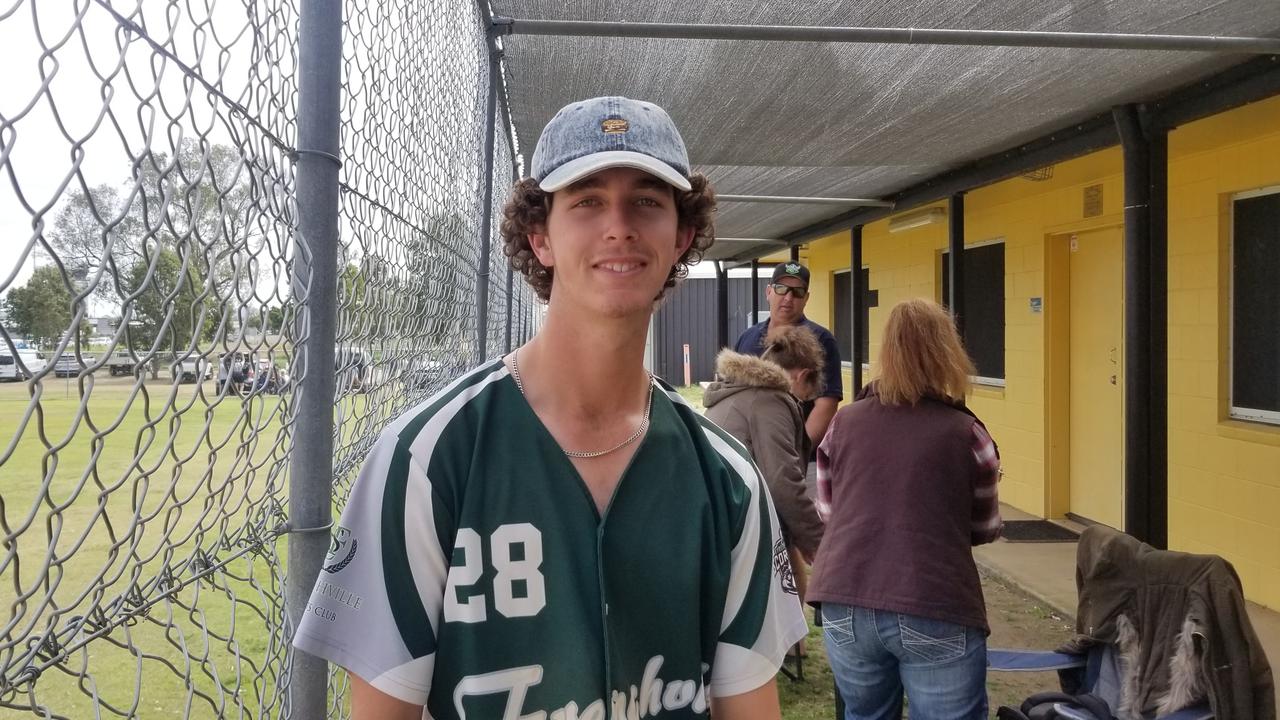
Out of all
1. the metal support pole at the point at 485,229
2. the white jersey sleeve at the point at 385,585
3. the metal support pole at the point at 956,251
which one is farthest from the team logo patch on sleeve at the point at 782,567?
the metal support pole at the point at 956,251

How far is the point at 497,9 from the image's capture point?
3.06 meters

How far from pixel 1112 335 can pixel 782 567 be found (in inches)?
258

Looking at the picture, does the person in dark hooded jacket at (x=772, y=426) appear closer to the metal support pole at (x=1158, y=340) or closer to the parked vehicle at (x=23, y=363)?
the metal support pole at (x=1158, y=340)

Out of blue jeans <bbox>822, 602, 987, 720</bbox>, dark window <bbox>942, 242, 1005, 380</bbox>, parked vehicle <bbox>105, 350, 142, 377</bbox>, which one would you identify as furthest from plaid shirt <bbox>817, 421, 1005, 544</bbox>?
dark window <bbox>942, 242, 1005, 380</bbox>

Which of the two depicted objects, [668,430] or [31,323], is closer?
[31,323]

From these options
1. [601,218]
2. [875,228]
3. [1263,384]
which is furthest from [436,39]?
[875,228]

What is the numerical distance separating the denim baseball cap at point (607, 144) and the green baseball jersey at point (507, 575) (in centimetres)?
31

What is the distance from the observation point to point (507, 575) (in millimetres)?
1179

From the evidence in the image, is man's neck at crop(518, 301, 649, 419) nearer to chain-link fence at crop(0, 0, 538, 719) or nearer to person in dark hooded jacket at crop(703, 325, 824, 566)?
chain-link fence at crop(0, 0, 538, 719)

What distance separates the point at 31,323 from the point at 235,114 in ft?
1.36

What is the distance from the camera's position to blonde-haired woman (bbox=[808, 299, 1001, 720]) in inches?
106

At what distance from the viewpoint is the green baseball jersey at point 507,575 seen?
3.76 feet

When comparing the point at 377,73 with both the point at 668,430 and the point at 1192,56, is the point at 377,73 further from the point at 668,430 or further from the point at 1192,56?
the point at 1192,56

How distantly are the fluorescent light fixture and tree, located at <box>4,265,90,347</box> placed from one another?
8.34 m
